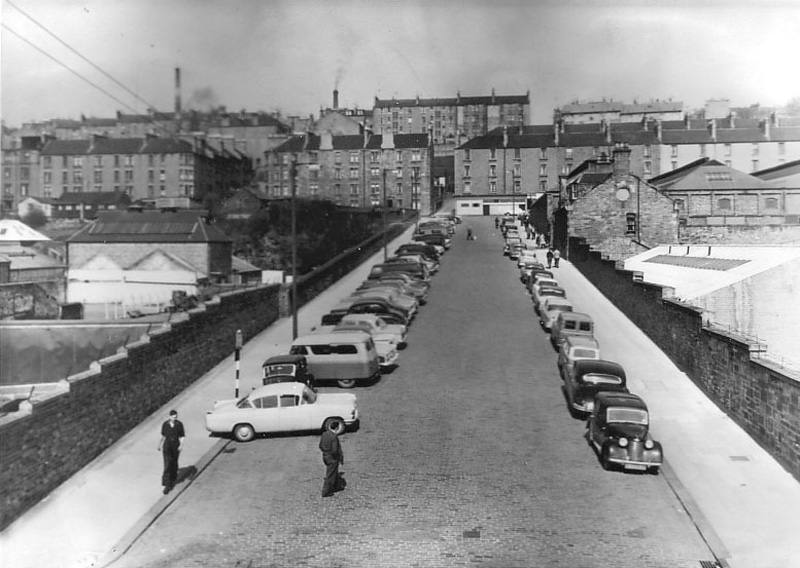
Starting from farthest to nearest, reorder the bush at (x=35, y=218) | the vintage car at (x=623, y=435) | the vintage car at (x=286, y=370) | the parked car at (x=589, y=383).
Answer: the bush at (x=35, y=218), the vintage car at (x=286, y=370), the parked car at (x=589, y=383), the vintage car at (x=623, y=435)

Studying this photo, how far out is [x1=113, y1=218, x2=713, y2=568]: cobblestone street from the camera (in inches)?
478

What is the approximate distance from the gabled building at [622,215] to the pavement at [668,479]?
28604 millimetres

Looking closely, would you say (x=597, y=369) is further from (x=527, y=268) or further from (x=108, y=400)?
(x=527, y=268)

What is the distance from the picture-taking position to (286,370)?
22250mm

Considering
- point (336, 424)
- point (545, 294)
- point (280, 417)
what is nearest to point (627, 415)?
point (336, 424)

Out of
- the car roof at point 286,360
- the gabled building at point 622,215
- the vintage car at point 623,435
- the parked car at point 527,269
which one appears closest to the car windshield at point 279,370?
the car roof at point 286,360

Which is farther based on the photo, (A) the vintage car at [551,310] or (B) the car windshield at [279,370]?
(A) the vintage car at [551,310]

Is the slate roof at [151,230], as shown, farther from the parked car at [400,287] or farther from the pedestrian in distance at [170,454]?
the pedestrian in distance at [170,454]

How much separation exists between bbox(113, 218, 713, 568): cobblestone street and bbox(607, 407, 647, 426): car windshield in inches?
39.7

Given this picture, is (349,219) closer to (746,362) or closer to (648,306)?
(648,306)

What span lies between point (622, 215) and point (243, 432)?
39520mm

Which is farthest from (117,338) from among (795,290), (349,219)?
(349,219)

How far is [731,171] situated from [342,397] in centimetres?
5976

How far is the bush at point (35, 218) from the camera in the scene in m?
98.2
